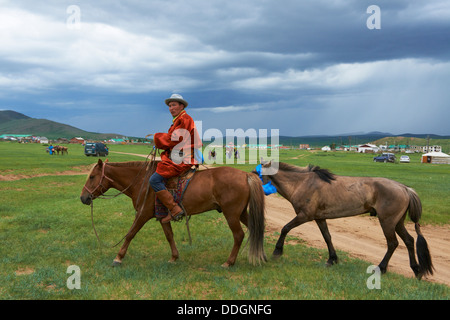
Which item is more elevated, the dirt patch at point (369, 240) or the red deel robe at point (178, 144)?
the red deel robe at point (178, 144)

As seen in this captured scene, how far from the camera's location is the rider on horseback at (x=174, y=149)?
268 inches

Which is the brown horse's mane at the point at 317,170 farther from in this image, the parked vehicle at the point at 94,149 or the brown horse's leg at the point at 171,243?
the parked vehicle at the point at 94,149

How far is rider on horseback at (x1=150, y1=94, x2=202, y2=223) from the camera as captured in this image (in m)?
6.81

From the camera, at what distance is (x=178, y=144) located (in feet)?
22.8

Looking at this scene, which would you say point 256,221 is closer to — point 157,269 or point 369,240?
point 157,269

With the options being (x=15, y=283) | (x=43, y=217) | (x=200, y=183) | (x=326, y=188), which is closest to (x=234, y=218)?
(x=200, y=183)

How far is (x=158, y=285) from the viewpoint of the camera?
5.67 meters

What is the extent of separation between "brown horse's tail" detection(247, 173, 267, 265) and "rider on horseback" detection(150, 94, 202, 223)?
1.55 m

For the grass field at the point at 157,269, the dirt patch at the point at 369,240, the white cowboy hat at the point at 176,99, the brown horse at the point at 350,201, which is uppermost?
the white cowboy hat at the point at 176,99

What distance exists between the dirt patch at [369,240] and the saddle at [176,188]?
455 cm

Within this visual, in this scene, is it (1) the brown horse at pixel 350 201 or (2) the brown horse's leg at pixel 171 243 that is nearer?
(1) the brown horse at pixel 350 201

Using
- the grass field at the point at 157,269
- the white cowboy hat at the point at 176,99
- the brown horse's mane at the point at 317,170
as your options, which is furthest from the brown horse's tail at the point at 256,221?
the white cowboy hat at the point at 176,99

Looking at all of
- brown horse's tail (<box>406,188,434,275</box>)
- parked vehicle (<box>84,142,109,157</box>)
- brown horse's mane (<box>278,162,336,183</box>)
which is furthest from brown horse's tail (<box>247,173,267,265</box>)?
parked vehicle (<box>84,142,109,157</box>)

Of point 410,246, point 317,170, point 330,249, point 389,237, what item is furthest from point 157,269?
point 410,246
